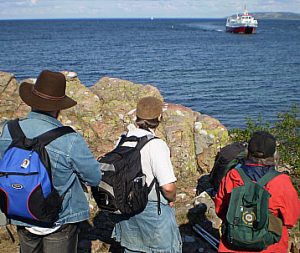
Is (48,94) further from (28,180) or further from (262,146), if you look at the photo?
(262,146)

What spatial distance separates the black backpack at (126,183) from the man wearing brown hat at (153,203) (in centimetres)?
6

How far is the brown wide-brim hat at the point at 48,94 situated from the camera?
330cm

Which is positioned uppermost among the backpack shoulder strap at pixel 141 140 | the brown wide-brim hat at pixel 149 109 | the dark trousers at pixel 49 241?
the brown wide-brim hat at pixel 149 109

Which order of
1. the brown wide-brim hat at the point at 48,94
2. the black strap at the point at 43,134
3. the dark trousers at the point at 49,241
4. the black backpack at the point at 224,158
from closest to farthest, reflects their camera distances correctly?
the black strap at the point at 43,134 → the brown wide-brim hat at the point at 48,94 → the dark trousers at the point at 49,241 → the black backpack at the point at 224,158

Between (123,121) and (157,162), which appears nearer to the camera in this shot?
(157,162)

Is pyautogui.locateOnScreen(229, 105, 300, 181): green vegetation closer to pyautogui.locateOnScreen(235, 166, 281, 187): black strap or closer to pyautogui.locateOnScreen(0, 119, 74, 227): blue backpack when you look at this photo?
pyautogui.locateOnScreen(235, 166, 281, 187): black strap

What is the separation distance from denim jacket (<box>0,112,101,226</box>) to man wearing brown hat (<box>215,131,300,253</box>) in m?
1.25

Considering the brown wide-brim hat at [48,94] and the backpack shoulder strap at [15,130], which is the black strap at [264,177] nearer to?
the brown wide-brim hat at [48,94]

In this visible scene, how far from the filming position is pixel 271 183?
11.5 ft

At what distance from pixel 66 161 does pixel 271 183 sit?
1661 mm

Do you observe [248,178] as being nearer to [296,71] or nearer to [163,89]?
[163,89]

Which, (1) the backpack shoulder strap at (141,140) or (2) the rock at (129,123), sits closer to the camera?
(1) the backpack shoulder strap at (141,140)

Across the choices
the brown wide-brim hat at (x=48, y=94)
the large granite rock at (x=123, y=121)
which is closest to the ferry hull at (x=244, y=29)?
the large granite rock at (x=123, y=121)

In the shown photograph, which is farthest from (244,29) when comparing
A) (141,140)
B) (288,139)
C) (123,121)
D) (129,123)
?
(141,140)
